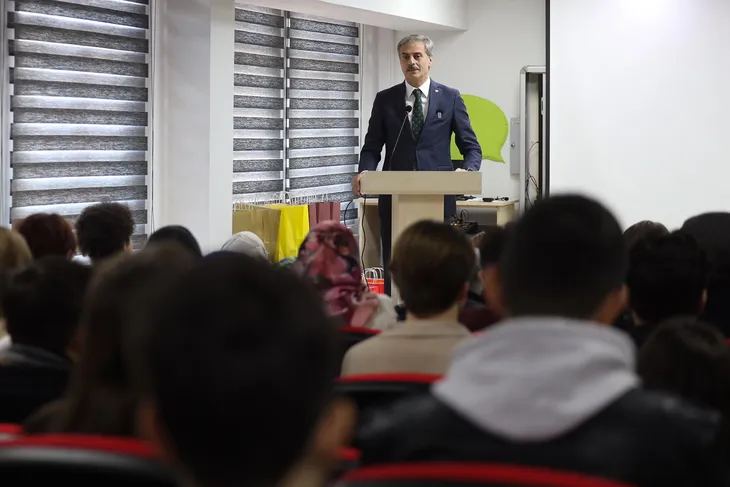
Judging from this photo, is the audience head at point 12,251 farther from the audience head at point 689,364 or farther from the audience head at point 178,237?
the audience head at point 689,364

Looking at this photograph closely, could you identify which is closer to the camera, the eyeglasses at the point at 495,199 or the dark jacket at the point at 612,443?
the dark jacket at the point at 612,443

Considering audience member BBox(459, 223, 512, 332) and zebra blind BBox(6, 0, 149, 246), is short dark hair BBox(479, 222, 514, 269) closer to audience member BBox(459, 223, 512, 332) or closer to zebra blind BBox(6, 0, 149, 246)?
audience member BBox(459, 223, 512, 332)

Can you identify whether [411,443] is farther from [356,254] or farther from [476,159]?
[476,159]

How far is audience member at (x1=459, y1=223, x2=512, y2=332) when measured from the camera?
9.74 ft

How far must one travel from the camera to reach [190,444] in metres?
1.00

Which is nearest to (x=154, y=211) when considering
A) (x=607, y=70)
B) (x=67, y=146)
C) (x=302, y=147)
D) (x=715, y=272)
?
(x=67, y=146)

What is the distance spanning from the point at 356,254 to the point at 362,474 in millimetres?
2049

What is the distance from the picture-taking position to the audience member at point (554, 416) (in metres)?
1.34

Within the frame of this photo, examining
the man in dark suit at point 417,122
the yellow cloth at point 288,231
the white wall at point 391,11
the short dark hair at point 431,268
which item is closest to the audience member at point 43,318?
the short dark hair at point 431,268

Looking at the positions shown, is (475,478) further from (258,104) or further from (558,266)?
(258,104)

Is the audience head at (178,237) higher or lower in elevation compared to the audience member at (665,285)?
higher

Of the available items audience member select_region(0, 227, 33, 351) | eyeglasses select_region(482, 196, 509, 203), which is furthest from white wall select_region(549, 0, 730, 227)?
audience member select_region(0, 227, 33, 351)

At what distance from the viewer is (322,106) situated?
8695 millimetres

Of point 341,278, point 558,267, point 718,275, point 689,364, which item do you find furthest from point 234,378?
point 718,275
